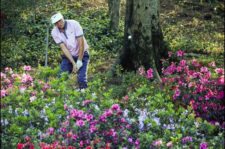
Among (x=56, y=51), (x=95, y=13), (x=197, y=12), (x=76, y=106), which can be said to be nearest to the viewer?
(x=76, y=106)

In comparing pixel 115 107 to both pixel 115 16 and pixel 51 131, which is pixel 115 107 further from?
pixel 115 16

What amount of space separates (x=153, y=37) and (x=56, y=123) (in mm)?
4759

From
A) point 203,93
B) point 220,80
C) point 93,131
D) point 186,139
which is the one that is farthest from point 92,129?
point 220,80

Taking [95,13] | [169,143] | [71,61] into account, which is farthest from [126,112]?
[95,13]

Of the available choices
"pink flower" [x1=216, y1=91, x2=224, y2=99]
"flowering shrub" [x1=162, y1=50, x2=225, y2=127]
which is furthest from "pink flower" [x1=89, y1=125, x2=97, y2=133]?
"pink flower" [x1=216, y1=91, x2=224, y2=99]

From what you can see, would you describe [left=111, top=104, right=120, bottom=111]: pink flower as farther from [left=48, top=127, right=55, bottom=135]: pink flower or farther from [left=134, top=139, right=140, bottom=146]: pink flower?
[left=48, top=127, right=55, bottom=135]: pink flower

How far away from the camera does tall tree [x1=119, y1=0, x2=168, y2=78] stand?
9.53 meters

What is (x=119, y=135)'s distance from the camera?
5.30 meters

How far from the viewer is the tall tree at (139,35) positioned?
9.53 m

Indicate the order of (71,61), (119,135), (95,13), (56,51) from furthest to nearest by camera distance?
(95,13), (56,51), (71,61), (119,135)

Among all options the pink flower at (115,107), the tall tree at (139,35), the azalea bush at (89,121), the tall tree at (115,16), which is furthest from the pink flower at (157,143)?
the tall tree at (115,16)

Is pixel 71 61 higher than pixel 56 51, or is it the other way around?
pixel 71 61

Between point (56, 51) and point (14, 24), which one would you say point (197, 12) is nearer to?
point (56, 51)

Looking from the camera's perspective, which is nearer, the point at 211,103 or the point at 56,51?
the point at 211,103
